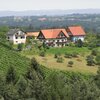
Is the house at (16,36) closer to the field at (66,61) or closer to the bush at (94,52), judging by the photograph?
the field at (66,61)

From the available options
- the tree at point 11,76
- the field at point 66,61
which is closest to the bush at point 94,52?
the field at point 66,61

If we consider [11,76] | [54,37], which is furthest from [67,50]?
[11,76]

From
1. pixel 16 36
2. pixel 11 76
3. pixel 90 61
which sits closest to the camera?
pixel 11 76

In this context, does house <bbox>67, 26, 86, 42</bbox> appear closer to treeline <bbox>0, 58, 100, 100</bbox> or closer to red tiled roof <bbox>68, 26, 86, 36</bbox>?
red tiled roof <bbox>68, 26, 86, 36</bbox>

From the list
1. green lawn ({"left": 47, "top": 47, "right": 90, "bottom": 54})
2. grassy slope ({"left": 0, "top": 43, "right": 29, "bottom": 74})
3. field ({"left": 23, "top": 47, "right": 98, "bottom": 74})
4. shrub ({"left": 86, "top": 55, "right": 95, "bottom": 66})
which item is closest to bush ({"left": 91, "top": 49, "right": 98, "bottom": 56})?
field ({"left": 23, "top": 47, "right": 98, "bottom": 74})

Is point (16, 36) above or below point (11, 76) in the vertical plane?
below

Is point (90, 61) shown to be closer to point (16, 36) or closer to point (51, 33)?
point (51, 33)
